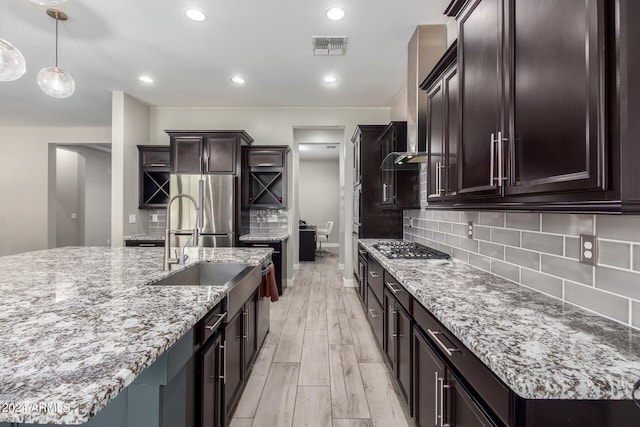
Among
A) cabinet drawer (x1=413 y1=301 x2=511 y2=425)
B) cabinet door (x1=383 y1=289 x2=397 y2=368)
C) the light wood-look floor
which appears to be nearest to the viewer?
cabinet drawer (x1=413 y1=301 x2=511 y2=425)

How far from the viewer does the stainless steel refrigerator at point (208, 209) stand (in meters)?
4.33

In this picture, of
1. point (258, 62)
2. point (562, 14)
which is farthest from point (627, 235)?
point (258, 62)

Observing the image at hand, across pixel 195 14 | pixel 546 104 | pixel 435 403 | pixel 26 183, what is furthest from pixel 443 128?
pixel 26 183

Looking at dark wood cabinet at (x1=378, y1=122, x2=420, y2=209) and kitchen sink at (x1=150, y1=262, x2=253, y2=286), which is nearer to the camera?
kitchen sink at (x1=150, y1=262, x2=253, y2=286)

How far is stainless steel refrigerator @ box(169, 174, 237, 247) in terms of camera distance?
433cm

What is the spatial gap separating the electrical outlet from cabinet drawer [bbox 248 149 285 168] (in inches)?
161

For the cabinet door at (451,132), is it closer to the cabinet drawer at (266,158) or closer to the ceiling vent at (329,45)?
the ceiling vent at (329,45)

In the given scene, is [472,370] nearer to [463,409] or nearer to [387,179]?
[463,409]


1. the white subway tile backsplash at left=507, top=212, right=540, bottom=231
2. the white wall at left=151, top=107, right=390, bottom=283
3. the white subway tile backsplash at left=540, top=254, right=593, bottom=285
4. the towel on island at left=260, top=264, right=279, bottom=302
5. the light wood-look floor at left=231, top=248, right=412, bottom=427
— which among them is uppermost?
the white wall at left=151, top=107, right=390, bottom=283

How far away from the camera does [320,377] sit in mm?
2418

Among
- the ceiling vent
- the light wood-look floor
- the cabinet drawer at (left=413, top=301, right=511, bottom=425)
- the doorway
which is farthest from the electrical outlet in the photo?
the doorway

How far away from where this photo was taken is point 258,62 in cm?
354

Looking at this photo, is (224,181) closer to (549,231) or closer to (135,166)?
(135,166)

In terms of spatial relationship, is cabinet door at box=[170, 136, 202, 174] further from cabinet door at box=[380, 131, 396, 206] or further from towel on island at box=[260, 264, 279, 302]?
cabinet door at box=[380, 131, 396, 206]
